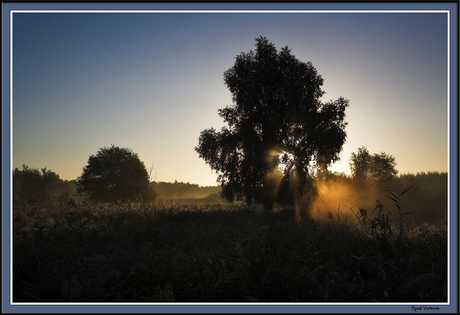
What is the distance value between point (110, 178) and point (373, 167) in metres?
42.8

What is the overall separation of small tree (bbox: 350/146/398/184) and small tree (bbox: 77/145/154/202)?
1367 inches

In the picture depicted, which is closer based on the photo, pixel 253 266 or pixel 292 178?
pixel 253 266

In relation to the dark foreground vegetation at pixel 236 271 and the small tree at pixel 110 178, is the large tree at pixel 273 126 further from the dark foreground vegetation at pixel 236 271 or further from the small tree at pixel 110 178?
the small tree at pixel 110 178

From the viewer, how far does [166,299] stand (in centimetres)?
353

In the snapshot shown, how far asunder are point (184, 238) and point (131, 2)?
5.45 meters

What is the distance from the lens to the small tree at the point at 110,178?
38.3 m

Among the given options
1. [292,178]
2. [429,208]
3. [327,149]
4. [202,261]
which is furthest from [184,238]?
[429,208]

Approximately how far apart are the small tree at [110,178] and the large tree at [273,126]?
82.7ft

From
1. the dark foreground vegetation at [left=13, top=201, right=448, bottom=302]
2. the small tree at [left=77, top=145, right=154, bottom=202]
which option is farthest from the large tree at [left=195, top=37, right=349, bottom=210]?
the small tree at [left=77, top=145, right=154, bottom=202]

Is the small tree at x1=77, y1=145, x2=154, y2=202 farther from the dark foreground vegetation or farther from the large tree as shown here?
the dark foreground vegetation

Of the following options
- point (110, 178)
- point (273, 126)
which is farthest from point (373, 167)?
point (110, 178)

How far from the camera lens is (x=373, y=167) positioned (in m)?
42.4

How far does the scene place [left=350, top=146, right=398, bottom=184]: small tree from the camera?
41459 millimetres

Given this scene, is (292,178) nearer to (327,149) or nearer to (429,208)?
(327,149)
